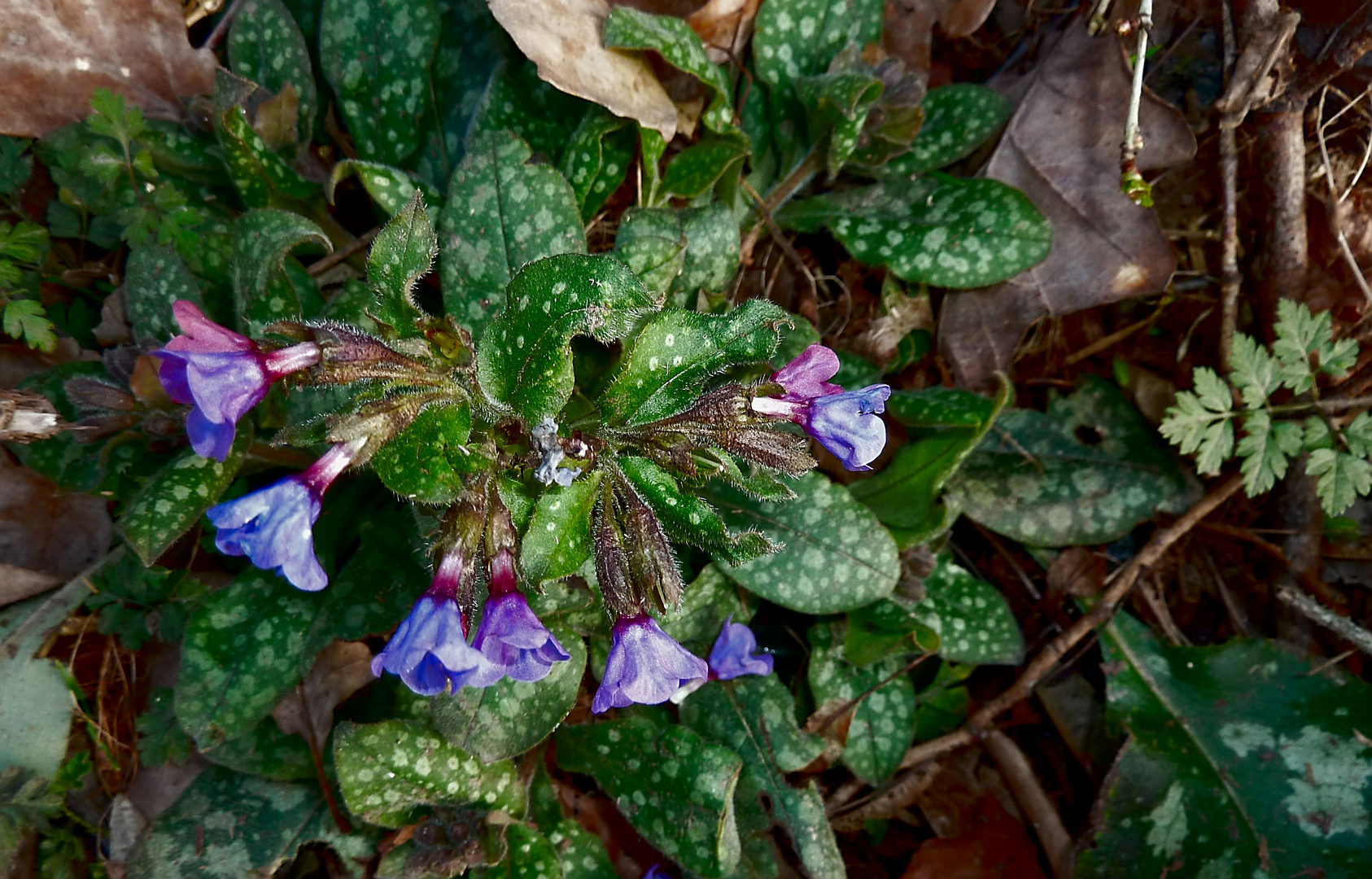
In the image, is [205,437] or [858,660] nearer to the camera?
[205,437]

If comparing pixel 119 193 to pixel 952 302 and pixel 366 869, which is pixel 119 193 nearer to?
pixel 366 869

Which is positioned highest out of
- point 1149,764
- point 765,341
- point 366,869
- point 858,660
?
point 765,341

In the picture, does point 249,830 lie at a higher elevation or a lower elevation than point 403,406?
lower

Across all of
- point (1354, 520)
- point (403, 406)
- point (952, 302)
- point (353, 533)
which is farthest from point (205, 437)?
point (1354, 520)

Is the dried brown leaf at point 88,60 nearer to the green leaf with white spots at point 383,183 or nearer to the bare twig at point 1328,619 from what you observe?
the green leaf with white spots at point 383,183

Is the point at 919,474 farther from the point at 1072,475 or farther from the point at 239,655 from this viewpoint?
the point at 239,655

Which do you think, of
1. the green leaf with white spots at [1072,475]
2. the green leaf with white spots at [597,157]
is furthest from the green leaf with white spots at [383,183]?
the green leaf with white spots at [1072,475]

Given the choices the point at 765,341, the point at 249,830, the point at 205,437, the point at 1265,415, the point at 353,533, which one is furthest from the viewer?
the point at 1265,415
